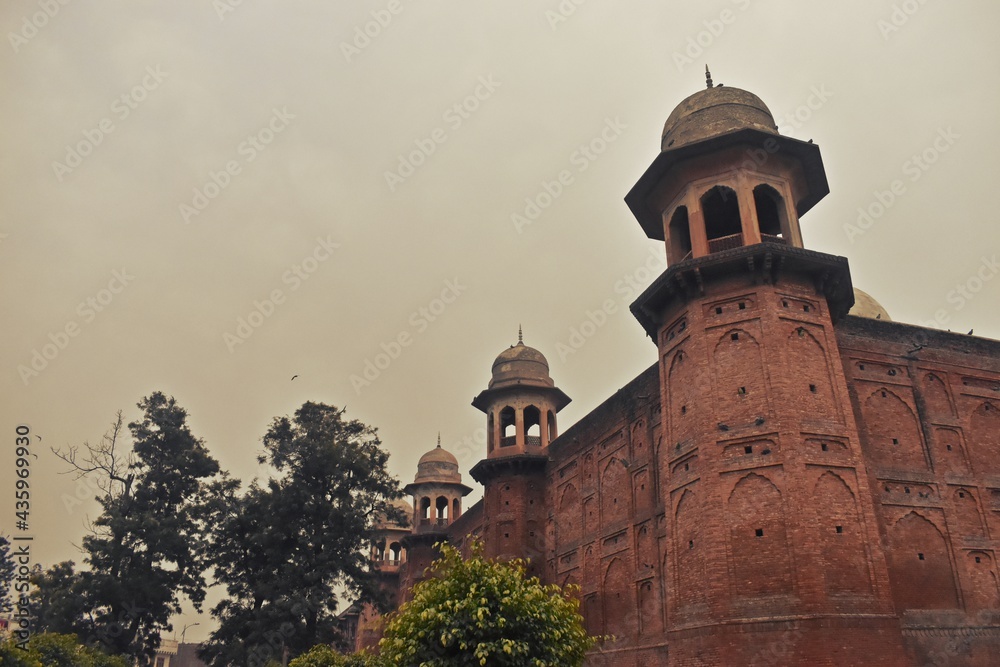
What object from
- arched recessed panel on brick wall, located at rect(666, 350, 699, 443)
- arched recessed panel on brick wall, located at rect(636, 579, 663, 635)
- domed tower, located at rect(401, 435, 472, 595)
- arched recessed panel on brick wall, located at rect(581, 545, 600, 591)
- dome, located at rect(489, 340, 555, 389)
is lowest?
arched recessed panel on brick wall, located at rect(636, 579, 663, 635)

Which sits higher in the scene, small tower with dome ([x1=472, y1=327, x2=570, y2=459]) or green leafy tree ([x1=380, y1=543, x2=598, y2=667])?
small tower with dome ([x1=472, y1=327, x2=570, y2=459])

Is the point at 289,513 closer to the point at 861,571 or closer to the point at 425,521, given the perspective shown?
the point at 425,521

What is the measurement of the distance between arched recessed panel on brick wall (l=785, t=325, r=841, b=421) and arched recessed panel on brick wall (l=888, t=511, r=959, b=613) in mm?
4134

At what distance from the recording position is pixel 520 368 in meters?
36.1

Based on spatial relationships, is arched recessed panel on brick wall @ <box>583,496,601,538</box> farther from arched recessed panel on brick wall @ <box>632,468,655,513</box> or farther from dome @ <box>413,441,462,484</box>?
dome @ <box>413,441,462,484</box>

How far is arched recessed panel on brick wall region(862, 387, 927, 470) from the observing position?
64.3 ft

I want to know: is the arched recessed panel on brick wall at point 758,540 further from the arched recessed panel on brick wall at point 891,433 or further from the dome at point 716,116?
the dome at point 716,116

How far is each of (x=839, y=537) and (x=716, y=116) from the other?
1189 cm

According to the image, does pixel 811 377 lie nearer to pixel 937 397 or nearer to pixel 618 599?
pixel 937 397

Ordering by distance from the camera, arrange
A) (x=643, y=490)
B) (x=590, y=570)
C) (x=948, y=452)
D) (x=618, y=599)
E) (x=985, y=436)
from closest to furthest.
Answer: (x=948, y=452)
(x=985, y=436)
(x=643, y=490)
(x=618, y=599)
(x=590, y=570)

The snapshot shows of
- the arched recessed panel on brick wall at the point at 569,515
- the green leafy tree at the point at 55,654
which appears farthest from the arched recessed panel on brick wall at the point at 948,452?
the green leafy tree at the point at 55,654

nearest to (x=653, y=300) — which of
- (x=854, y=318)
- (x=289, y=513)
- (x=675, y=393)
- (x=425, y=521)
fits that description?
(x=675, y=393)

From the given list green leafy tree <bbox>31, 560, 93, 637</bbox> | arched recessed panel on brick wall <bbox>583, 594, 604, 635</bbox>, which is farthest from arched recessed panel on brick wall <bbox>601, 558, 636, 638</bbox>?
green leafy tree <bbox>31, 560, 93, 637</bbox>

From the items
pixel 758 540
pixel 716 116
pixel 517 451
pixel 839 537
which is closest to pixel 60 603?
pixel 517 451
